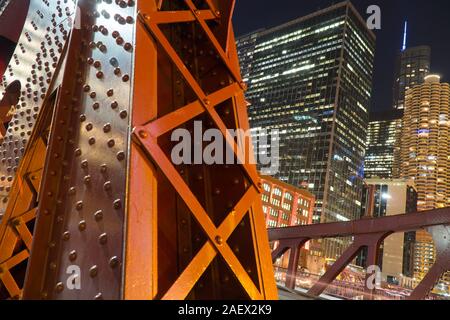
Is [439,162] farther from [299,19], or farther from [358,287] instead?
[358,287]

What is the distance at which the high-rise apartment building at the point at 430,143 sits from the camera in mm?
152625

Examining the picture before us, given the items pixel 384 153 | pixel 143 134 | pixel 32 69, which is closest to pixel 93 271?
pixel 143 134

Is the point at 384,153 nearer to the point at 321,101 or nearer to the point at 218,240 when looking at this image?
the point at 321,101

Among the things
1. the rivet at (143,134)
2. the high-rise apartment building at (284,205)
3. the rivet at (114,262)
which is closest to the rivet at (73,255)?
the rivet at (114,262)

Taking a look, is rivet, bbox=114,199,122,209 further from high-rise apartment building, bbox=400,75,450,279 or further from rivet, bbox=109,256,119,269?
high-rise apartment building, bbox=400,75,450,279

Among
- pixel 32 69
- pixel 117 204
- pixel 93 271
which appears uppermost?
pixel 32 69

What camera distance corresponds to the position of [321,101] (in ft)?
445

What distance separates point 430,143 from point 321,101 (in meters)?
60.8

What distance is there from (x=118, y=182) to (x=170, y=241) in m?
0.64

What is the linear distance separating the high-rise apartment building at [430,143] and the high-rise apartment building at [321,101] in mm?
24246

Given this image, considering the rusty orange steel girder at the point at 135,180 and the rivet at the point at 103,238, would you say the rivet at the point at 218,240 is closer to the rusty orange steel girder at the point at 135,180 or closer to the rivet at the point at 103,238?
the rusty orange steel girder at the point at 135,180

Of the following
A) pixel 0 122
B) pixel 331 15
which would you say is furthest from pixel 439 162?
pixel 0 122

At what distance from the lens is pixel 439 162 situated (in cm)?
15625

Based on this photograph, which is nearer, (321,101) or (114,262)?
(114,262)
